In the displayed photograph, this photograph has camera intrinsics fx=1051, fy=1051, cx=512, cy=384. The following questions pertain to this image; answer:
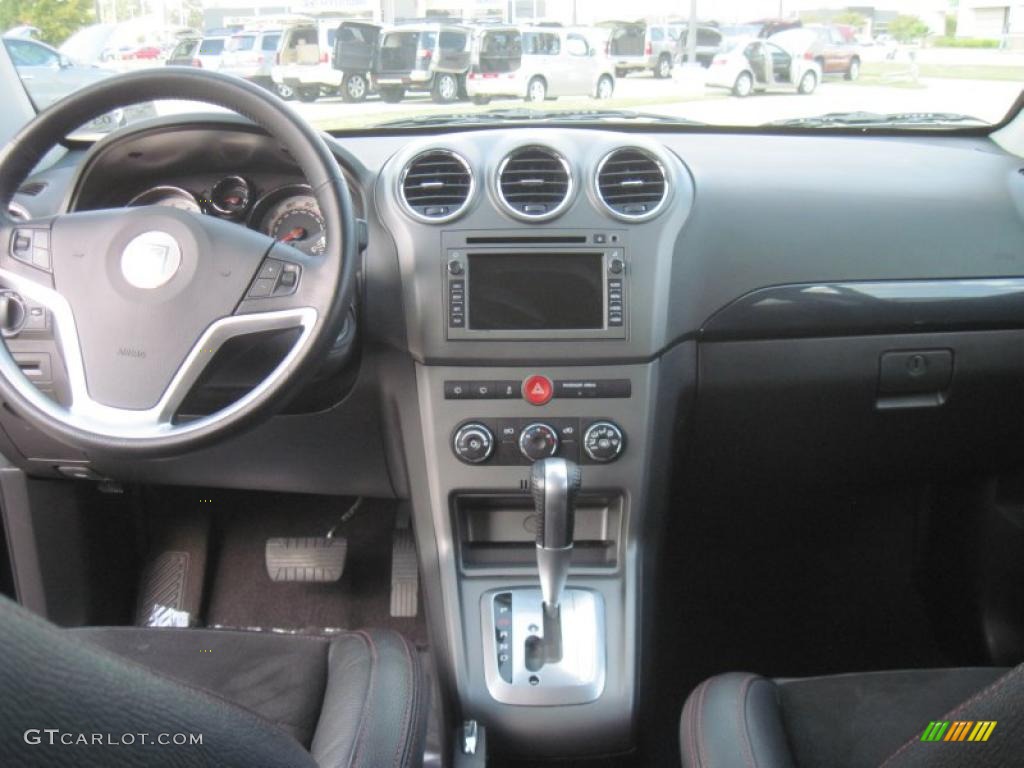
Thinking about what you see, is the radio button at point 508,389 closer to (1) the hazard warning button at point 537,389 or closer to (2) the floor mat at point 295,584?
(1) the hazard warning button at point 537,389

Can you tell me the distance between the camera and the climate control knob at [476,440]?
2.03m

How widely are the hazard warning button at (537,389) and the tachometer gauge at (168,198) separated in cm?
71

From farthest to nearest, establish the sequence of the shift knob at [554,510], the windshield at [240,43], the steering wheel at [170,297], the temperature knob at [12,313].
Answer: the windshield at [240,43]
the shift knob at [554,510]
the temperature knob at [12,313]
the steering wheel at [170,297]

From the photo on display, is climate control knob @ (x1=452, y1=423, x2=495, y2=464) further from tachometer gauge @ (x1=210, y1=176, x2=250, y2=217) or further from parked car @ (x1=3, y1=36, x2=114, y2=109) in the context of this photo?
parked car @ (x1=3, y1=36, x2=114, y2=109)

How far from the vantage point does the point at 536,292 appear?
1975 millimetres

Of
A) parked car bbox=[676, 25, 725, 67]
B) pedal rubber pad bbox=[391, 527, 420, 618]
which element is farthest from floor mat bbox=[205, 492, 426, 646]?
parked car bbox=[676, 25, 725, 67]

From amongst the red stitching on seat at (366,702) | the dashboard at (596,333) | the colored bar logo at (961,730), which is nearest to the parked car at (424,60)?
Answer: the dashboard at (596,333)

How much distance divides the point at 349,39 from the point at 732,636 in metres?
1.69

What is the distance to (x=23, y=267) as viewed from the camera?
1.69 metres

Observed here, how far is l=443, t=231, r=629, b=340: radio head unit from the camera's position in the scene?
6.43 ft

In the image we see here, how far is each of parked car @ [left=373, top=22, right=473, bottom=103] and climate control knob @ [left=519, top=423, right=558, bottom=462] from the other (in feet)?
2.60

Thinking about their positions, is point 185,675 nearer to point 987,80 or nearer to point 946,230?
point 946,230

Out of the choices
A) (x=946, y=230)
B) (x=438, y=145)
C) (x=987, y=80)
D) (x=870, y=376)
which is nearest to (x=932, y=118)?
(x=987, y=80)

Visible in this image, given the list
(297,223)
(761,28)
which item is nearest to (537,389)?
(297,223)
